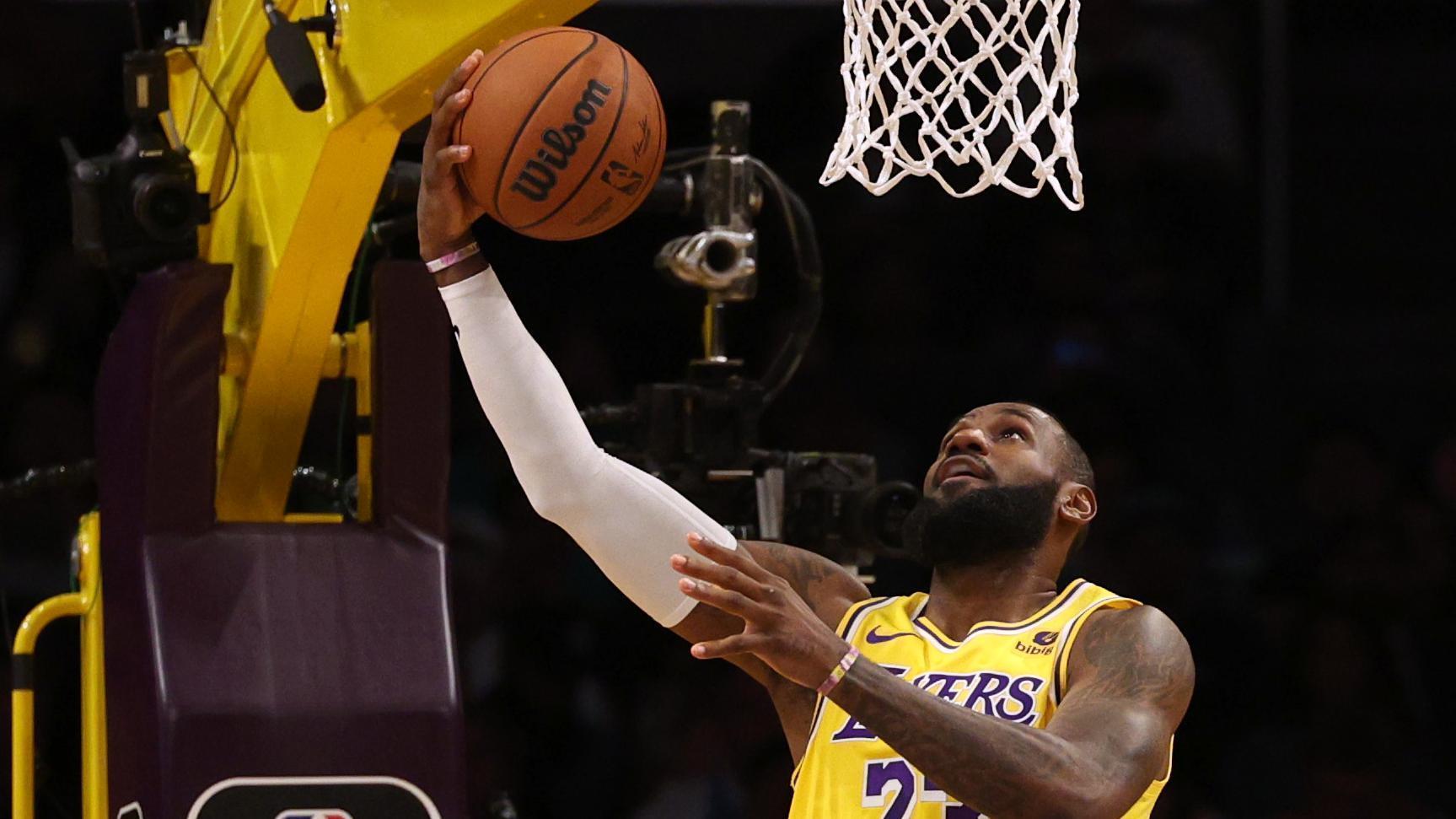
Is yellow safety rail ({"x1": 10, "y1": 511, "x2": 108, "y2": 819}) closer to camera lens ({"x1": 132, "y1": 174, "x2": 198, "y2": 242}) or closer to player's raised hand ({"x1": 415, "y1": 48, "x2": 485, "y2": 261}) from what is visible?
camera lens ({"x1": 132, "y1": 174, "x2": 198, "y2": 242})

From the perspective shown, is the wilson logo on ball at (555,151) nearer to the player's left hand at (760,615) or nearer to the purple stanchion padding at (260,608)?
the player's left hand at (760,615)

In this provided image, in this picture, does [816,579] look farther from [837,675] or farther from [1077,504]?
[837,675]

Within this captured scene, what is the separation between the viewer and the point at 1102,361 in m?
7.70

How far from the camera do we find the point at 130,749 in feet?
13.2

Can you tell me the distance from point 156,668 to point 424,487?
2.07 feet

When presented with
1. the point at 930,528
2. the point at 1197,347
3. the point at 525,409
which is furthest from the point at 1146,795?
the point at 1197,347

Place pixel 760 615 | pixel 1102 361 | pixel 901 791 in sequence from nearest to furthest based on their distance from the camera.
A: pixel 760 615, pixel 901 791, pixel 1102 361

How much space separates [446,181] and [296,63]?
63cm

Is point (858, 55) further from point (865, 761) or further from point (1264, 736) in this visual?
point (1264, 736)

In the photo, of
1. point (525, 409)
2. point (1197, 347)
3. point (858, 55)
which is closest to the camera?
point (525, 409)

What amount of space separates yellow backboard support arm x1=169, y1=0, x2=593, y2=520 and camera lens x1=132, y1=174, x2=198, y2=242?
0.39ft

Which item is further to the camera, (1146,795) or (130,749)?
(130,749)

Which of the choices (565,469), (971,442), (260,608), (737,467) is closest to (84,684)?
(260,608)

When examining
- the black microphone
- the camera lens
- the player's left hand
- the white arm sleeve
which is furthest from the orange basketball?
the camera lens
